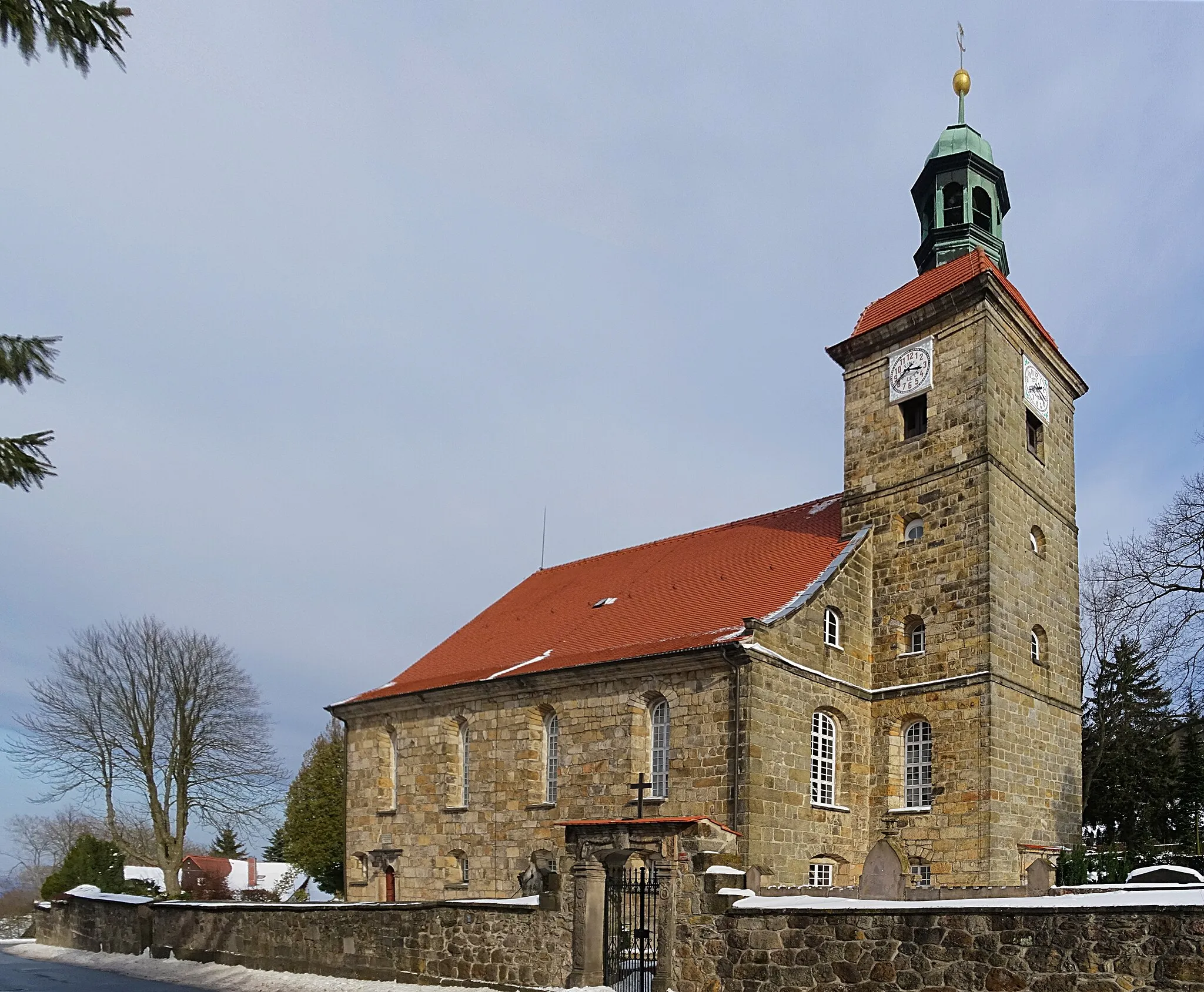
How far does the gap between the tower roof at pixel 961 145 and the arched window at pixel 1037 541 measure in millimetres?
8700

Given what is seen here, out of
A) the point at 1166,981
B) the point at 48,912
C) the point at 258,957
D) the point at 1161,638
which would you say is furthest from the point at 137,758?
the point at 1166,981

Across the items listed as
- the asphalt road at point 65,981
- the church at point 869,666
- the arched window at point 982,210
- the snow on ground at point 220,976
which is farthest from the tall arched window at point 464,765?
the arched window at point 982,210

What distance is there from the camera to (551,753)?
25.9 m

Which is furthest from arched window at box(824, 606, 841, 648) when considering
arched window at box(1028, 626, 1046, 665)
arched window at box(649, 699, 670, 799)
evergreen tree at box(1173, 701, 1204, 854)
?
evergreen tree at box(1173, 701, 1204, 854)

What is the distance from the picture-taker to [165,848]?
38062 mm

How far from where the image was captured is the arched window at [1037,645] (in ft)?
79.2

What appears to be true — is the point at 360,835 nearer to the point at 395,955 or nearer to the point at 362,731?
the point at 362,731

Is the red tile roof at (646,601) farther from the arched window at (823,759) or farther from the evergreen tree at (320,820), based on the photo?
the evergreen tree at (320,820)

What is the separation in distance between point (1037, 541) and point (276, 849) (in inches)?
1635

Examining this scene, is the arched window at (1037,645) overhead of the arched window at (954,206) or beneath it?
beneath

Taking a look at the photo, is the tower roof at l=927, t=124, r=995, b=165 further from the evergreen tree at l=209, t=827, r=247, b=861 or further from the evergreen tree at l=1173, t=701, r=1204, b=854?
the evergreen tree at l=209, t=827, r=247, b=861

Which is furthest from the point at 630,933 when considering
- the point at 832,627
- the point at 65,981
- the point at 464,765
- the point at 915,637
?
the point at 464,765

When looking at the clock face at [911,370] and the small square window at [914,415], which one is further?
the small square window at [914,415]

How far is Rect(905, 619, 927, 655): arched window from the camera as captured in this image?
77.8 ft
